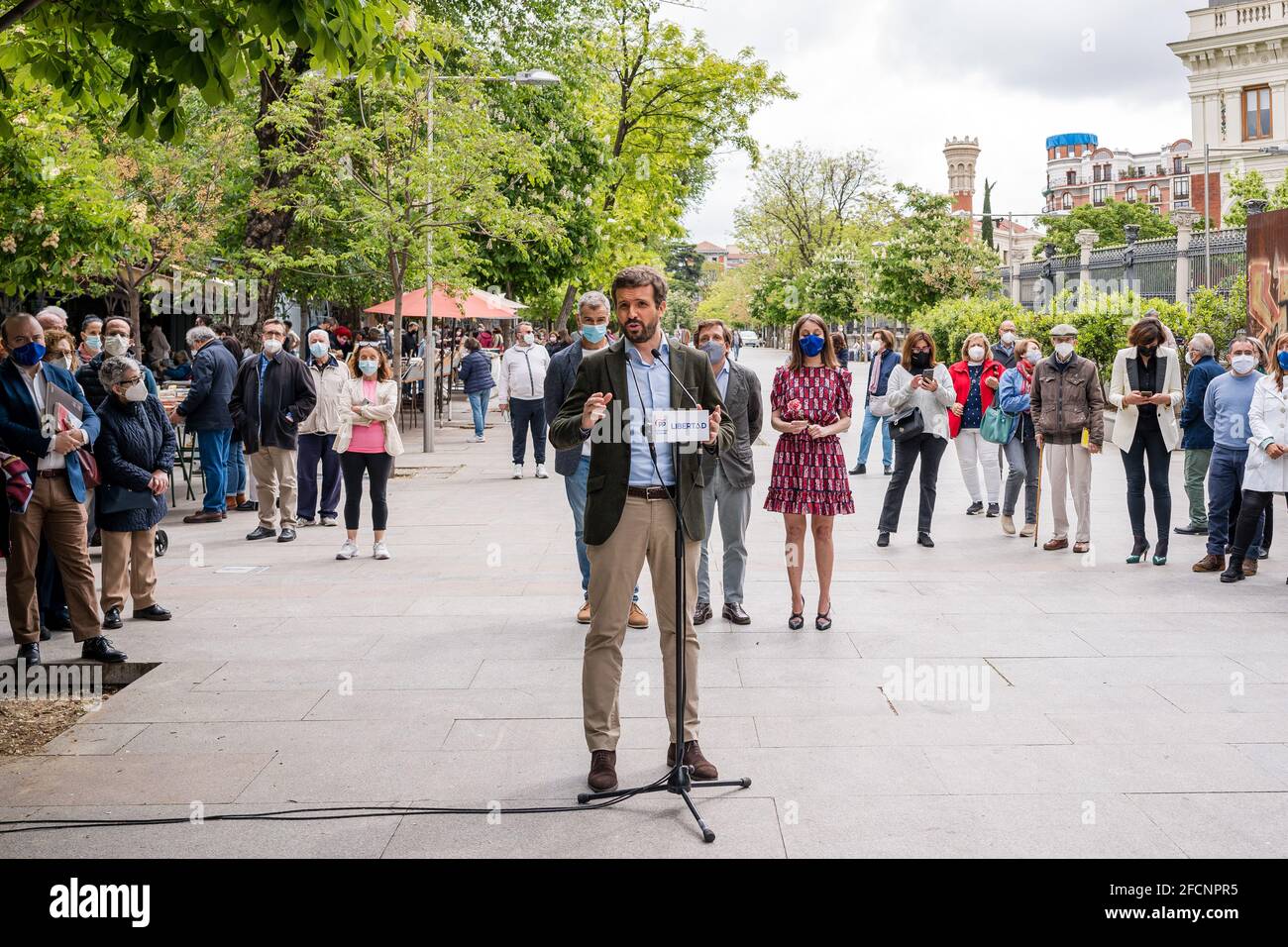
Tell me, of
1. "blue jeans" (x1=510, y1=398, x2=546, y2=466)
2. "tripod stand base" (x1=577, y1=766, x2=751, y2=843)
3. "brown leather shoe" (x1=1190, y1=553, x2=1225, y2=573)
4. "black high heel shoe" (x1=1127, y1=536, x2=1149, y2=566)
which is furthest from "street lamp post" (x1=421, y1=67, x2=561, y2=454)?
"tripod stand base" (x1=577, y1=766, x2=751, y2=843)

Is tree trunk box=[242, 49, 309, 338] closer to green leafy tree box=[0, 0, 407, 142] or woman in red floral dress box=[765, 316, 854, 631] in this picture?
green leafy tree box=[0, 0, 407, 142]

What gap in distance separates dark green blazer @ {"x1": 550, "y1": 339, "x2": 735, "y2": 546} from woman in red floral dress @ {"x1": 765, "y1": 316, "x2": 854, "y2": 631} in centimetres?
285

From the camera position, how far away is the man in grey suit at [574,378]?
776 cm

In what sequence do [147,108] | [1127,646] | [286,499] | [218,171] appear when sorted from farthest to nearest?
[218,171] < [286,499] < [1127,646] < [147,108]

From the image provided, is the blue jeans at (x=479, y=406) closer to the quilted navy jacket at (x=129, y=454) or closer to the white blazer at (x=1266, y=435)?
the quilted navy jacket at (x=129, y=454)

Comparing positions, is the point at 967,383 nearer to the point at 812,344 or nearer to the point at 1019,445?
the point at 1019,445

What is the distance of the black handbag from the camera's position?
11.2 metres

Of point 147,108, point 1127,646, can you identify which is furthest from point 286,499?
point 1127,646

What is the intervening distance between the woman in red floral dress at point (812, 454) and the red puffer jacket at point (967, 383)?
4755 mm

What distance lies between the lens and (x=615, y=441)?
16.3ft

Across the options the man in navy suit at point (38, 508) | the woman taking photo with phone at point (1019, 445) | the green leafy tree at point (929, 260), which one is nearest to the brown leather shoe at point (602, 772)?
the man in navy suit at point (38, 508)

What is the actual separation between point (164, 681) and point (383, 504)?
160 inches

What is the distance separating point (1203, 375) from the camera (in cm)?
1101
